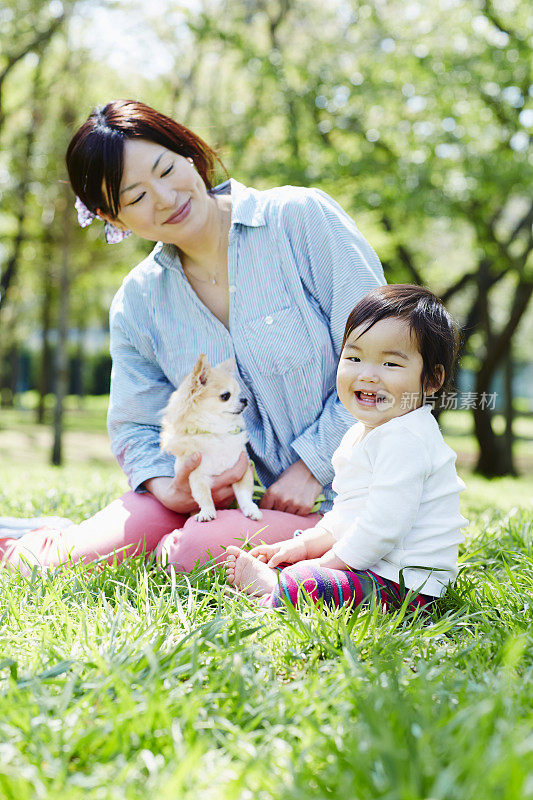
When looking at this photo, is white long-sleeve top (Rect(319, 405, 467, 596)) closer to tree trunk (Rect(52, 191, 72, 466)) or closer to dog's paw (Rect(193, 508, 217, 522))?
dog's paw (Rect(193, 508, 217, 522))

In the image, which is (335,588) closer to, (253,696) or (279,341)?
(253,696)

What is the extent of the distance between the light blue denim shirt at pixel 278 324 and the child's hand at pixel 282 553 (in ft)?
1.58

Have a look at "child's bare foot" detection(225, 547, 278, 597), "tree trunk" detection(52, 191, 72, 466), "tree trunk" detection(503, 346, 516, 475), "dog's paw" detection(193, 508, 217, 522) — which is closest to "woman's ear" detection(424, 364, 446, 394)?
"child's bare foot" detection(225, 547, 278, 597)

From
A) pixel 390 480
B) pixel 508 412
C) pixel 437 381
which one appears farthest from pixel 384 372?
pixel 508 412

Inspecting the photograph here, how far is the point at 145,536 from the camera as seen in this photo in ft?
9.57

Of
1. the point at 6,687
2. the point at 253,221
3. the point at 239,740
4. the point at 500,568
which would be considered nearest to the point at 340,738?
the point at 239,740

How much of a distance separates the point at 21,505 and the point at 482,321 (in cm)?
1080

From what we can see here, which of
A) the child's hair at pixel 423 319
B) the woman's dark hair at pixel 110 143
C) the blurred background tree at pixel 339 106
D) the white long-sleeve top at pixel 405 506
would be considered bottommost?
the white long-sleeve top at pixel 405 506

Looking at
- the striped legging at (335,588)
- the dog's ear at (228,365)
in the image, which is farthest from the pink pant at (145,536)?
the dog's ear at (228,365)

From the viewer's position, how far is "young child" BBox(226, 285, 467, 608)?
217cm

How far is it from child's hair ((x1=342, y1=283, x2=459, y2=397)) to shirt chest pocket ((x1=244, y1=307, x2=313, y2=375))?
60 centimetres

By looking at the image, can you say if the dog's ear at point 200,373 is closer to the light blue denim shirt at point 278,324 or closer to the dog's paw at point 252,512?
the light blue denim shirt at point 278,324

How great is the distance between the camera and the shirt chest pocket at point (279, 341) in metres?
2.96

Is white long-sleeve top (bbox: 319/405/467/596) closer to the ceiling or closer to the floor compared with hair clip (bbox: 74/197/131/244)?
closer to the floor
